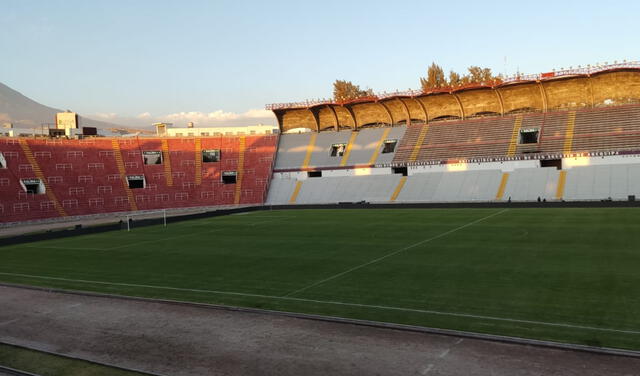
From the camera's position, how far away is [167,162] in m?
69.0

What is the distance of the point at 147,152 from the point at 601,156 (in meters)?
56.3

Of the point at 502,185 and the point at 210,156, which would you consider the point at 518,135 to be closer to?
the point at 502,185

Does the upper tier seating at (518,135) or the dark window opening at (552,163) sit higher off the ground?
the upper tier seating at (518,135)

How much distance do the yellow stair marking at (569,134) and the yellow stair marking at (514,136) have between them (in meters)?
5.43

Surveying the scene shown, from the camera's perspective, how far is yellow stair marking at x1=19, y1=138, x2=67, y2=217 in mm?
56978

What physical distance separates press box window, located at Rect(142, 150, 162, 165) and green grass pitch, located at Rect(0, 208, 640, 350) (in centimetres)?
2693

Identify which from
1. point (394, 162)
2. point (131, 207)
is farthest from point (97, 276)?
point (394, 162)

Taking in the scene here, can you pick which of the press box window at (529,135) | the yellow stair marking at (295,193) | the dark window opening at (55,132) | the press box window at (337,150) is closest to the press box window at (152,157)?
the dark window opening at (55,132)

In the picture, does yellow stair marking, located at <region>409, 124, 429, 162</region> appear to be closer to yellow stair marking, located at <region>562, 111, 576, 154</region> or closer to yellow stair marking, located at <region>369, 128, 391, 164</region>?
yellow stair marking, located at <region>369, 128, 391, 164</region>

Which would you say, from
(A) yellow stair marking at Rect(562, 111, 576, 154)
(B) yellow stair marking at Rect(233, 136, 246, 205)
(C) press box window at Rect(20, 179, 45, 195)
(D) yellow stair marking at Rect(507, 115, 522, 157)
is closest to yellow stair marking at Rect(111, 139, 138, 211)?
(C) press box window at Rect(20, 179, 45, 195)

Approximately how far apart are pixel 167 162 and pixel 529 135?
47870mm

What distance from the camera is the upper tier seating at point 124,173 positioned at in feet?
186

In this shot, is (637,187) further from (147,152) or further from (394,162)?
Answer: (147,152)

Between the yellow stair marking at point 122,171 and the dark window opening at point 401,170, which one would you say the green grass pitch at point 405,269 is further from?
the dark window opening at point 401,170
